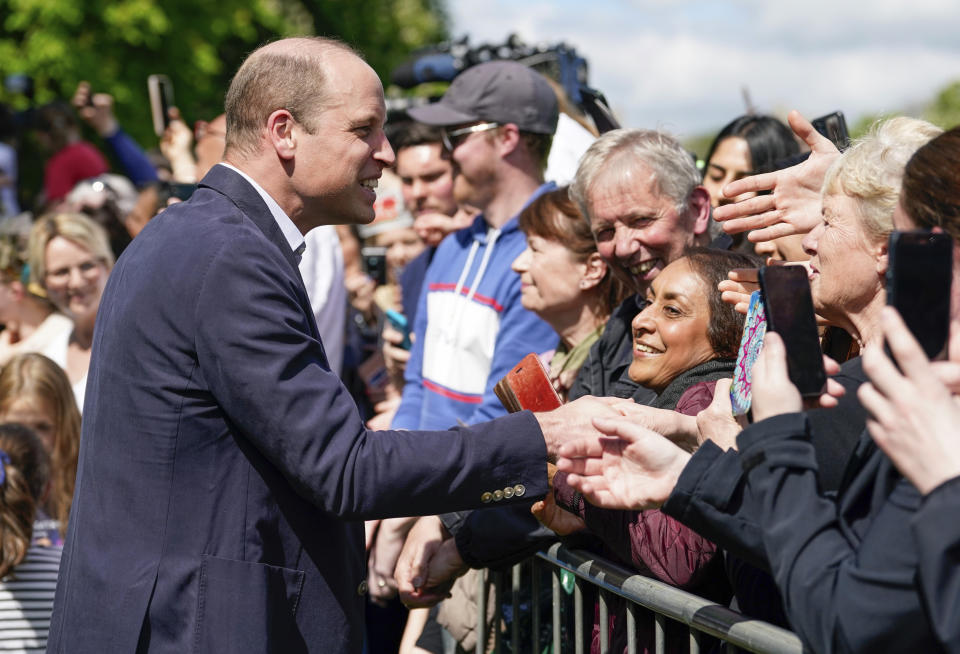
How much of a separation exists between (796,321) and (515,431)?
96cm

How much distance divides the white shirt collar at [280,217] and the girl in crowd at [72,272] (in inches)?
120

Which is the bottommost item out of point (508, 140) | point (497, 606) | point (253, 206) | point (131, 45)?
point (131, 45)

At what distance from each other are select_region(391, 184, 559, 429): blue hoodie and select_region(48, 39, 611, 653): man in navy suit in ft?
5.51

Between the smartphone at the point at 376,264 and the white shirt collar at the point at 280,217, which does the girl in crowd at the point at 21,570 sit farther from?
the smartphone at the point at 376,264

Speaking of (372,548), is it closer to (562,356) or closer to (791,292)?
(562,356)

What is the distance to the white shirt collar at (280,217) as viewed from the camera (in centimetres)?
299

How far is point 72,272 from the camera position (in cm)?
590

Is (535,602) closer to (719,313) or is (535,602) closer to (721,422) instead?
(719,313)

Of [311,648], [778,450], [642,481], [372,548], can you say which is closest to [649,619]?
[642,481]

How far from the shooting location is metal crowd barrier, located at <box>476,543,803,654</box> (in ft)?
7.68

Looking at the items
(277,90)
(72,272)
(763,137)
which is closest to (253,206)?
(277,90)

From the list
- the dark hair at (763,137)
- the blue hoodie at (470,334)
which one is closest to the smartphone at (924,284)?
the blue hoodie at (470,334)

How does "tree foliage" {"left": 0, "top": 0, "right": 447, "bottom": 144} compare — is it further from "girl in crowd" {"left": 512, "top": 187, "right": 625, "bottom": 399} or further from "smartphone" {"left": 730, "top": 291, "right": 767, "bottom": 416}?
"smartphone" {"left": 730, "top": 291, "right": 767, "bottom": 416}

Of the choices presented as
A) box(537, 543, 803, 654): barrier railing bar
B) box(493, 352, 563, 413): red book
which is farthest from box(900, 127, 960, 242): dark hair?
box(493, 352, 563, 413): red book
